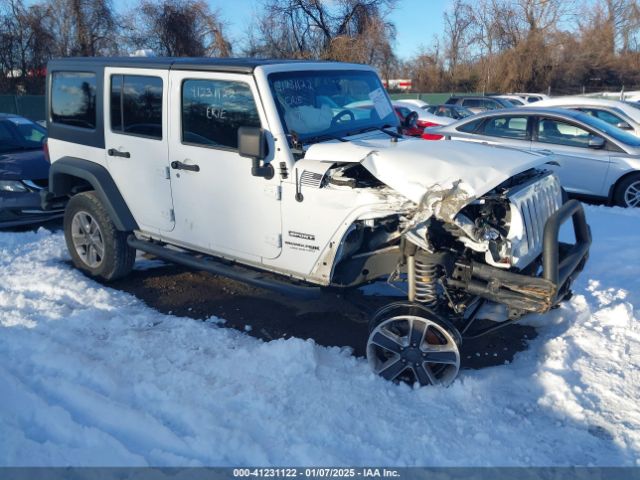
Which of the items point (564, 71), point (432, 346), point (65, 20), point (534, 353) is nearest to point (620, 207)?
point (534, 353)

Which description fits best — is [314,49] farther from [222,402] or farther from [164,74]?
[222,402]

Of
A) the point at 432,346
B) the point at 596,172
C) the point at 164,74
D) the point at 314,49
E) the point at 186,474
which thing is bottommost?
the point at 186,474

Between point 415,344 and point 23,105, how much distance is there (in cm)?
2643

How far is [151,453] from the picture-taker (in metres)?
3.07

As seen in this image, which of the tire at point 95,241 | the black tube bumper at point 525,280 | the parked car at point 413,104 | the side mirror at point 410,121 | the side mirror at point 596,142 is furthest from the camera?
the parked car at point 413,104

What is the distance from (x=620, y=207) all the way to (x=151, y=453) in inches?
304

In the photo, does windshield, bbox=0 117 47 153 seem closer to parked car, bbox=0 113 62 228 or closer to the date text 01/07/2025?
parked car, bbox=0 113 62 228

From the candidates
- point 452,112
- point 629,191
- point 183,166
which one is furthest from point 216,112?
point 452,112

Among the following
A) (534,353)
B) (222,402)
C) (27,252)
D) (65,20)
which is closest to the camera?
(222,402)

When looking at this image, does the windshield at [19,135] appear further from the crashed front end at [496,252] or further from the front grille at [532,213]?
the front grille at [532,213]

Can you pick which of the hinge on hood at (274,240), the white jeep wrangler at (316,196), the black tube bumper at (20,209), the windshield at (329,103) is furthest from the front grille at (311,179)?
the black tube bumper at (20,209)

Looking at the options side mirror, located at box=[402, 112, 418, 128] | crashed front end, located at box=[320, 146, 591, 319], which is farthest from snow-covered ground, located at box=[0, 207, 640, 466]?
side mirror, located at box=[402, 112, 418, 128]

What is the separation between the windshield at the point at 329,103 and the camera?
4328mm

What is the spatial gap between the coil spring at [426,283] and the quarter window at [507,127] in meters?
6.34
